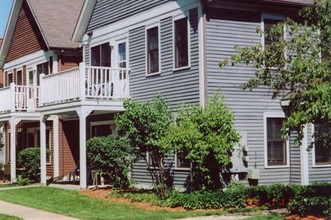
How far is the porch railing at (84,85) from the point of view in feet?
72.3

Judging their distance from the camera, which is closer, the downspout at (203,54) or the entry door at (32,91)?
the downspout at (203,54)

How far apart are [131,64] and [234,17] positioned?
212 inches

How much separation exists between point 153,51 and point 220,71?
3.68 meters

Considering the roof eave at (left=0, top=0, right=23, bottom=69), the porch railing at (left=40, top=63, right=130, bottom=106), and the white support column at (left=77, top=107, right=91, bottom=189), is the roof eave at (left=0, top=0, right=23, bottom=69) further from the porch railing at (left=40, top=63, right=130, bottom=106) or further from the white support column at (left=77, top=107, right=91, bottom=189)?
the white support column at (left=77, top=107, right=91, bottom=189)

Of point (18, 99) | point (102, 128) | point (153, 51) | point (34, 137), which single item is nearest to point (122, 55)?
point (153, 51)

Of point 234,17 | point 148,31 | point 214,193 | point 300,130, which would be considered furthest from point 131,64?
point 300,130

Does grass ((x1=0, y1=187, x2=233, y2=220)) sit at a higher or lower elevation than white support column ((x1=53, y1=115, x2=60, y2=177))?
lower

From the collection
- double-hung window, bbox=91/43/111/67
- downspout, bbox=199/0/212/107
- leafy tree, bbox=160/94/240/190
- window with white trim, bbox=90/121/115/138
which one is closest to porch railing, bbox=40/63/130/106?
double-hung window, bbox=91/43/111/67

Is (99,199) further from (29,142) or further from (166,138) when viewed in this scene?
(29,142)

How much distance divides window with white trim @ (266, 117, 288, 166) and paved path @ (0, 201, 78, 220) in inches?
328

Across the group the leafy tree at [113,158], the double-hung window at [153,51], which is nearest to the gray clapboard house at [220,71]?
the double-hung window at [153,51]

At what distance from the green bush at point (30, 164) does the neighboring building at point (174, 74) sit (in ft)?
2.60

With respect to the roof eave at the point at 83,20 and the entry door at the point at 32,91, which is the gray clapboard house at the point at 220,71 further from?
the entry door at the point at 32,91

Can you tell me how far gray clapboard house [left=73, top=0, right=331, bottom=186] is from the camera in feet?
64.1
